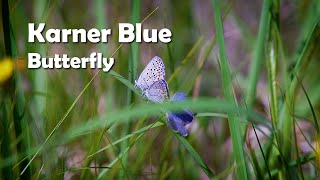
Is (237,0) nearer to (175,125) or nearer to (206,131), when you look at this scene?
(206,131)

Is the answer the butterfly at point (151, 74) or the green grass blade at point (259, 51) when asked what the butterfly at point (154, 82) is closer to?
the butterfly at point (151, 74)

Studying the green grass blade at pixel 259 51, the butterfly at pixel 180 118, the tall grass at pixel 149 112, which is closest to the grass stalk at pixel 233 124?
the tall grass at pixel 149 112

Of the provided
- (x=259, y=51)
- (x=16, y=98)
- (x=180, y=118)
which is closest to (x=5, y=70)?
(x=16, y=98)

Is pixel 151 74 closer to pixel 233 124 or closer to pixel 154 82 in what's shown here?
pixel 154 82

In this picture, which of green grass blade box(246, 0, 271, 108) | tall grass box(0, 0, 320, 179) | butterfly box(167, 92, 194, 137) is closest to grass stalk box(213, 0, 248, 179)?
tall grass box(0, 0, 320, 179)

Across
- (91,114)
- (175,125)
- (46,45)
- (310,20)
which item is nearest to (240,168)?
(175,125)

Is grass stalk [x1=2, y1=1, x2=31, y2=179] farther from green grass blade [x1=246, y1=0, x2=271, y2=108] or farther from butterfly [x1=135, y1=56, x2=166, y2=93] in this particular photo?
green grass blade [x1=246, y1=0, x2=271, y2=108]
